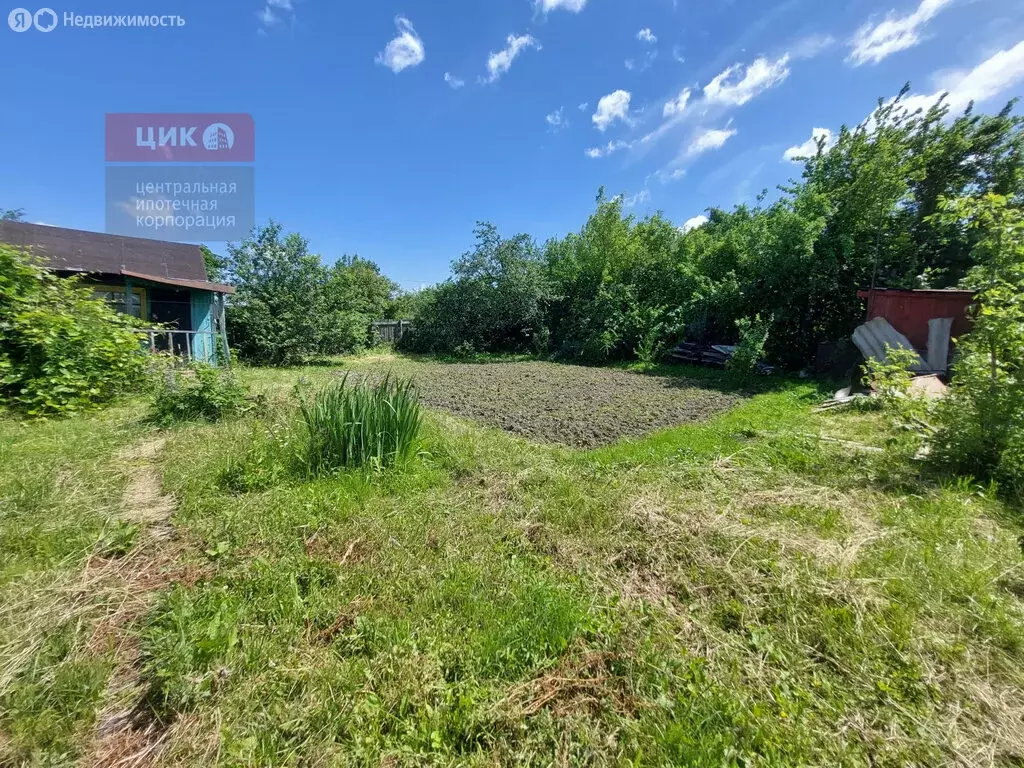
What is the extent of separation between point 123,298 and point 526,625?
11.4 metres

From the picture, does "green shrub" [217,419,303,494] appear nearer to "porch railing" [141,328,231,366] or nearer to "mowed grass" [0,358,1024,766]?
"mowed grass" [0,358,1024,766]

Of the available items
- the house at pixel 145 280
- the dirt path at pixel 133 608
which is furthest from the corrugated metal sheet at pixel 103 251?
the dirt path at pixel 133 608

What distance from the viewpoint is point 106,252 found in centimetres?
1005

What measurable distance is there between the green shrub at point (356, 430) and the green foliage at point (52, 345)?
3649 millimetres

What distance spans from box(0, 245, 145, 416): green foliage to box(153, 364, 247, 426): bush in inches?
29.2

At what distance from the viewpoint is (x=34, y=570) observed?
1963mm

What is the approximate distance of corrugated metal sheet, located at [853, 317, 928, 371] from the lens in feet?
23.2

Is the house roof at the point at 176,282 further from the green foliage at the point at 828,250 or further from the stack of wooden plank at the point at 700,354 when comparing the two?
the stack of wooden plank at the point at 700,354

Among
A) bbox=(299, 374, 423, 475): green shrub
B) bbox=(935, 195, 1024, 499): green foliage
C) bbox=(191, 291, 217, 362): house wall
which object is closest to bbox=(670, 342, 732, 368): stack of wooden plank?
bbox=(935, 195, 1024, 499): green foliage

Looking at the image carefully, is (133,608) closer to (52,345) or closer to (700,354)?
(52,345)

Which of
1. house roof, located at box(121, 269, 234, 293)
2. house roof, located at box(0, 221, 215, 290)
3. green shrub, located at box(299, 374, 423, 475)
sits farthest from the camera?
house roof, located at box(0, 221, 215, 290)

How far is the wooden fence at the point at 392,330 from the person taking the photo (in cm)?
1741

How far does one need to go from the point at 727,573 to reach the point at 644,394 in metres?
5.75

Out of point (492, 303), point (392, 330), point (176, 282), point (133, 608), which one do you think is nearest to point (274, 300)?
point (176, 282)
